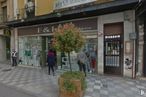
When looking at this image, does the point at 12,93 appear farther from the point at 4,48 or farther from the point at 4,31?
the point at 4,48

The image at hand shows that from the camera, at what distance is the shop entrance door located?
12805mm

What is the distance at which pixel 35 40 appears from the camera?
1866 centimetres

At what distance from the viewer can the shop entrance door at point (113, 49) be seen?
42.0 ft

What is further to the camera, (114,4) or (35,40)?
(35,40)

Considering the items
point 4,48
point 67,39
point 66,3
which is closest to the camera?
point 67,39

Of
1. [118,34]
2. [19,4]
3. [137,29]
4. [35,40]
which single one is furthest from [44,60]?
[137,29]

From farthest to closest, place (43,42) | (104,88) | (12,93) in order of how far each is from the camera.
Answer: (43,42) < (104,88) < (12,93)

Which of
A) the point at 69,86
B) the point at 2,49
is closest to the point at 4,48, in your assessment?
the point at 2,49

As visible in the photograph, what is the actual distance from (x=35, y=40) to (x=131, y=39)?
9.09 m

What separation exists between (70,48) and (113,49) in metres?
5.46

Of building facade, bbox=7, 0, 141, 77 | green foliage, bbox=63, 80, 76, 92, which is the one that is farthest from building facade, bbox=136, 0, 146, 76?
green foliage, bbox=63, 80, 76, 92

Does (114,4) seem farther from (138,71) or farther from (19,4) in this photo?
(19,4)

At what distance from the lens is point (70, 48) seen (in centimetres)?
830

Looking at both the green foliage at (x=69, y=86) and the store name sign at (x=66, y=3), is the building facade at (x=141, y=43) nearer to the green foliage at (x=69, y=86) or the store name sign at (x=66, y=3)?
the store name sign at (x=66, y=3)
